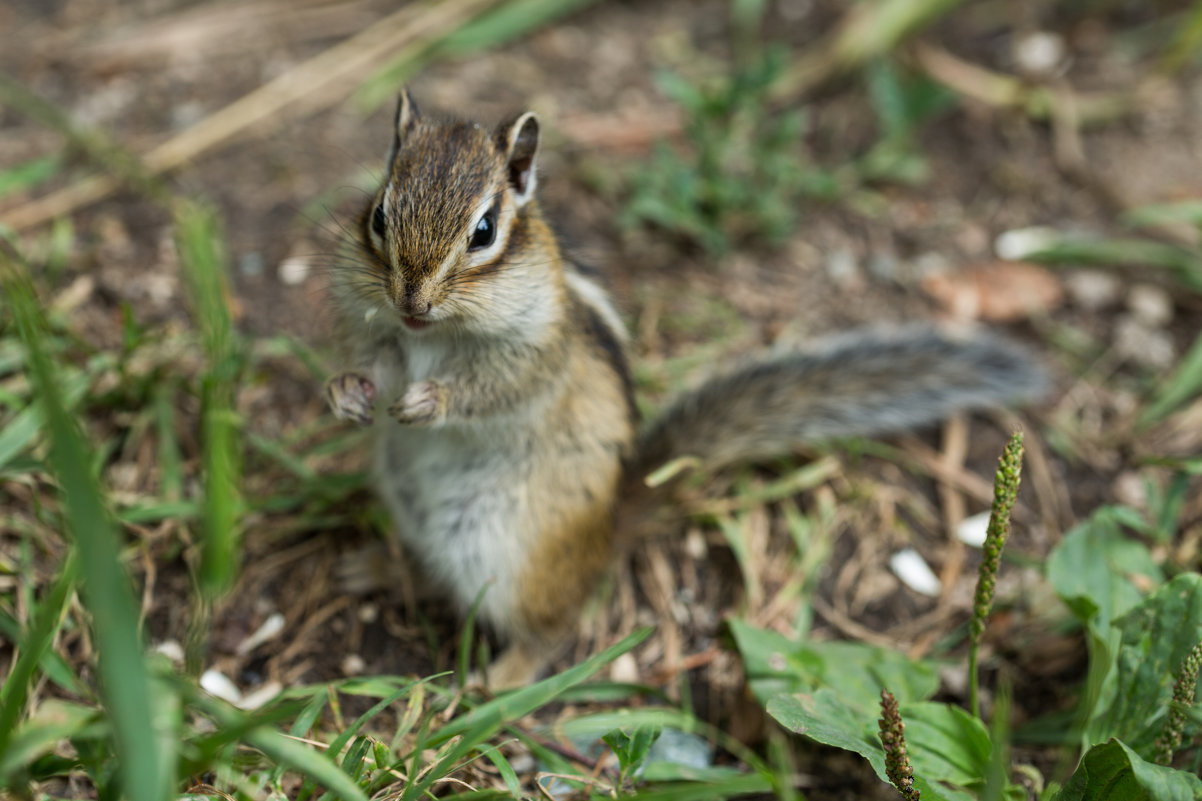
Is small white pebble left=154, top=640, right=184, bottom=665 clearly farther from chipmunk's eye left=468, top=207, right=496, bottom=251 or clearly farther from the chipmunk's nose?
chipmunk's eye left=468, top=207, right=496, bottom=251

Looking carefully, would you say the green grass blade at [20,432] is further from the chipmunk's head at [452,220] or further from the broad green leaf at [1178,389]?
the broad green leaf at [1178,389]

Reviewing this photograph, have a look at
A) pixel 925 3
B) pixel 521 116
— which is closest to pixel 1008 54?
pixel 925 3

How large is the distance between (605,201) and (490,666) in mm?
1939

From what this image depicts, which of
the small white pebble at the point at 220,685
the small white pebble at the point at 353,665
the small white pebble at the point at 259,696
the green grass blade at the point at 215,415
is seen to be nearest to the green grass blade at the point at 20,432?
the green grass blade at the point at 215,415

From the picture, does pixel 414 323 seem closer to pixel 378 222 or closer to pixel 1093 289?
pixel 378 222

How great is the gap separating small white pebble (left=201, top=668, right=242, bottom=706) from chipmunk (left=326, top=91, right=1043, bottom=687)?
59cm

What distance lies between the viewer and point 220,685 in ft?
8.66

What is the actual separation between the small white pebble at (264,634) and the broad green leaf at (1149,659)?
6.75 feet

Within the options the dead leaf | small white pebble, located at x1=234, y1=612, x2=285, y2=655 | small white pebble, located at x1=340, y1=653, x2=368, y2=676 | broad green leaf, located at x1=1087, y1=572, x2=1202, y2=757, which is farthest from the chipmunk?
broad green leaf, located at x1=1087, y1=572, x2=1202, y2=757

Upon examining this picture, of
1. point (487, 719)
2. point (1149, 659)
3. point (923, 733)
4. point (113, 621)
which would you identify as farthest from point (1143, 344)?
point (113, 621)

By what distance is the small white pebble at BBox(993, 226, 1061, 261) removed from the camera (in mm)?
3973

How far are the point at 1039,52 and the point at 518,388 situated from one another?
11.2 feet

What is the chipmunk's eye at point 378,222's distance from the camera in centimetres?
227

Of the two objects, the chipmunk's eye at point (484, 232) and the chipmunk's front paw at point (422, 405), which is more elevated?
the chipmunk's eye at point (484, 232)
